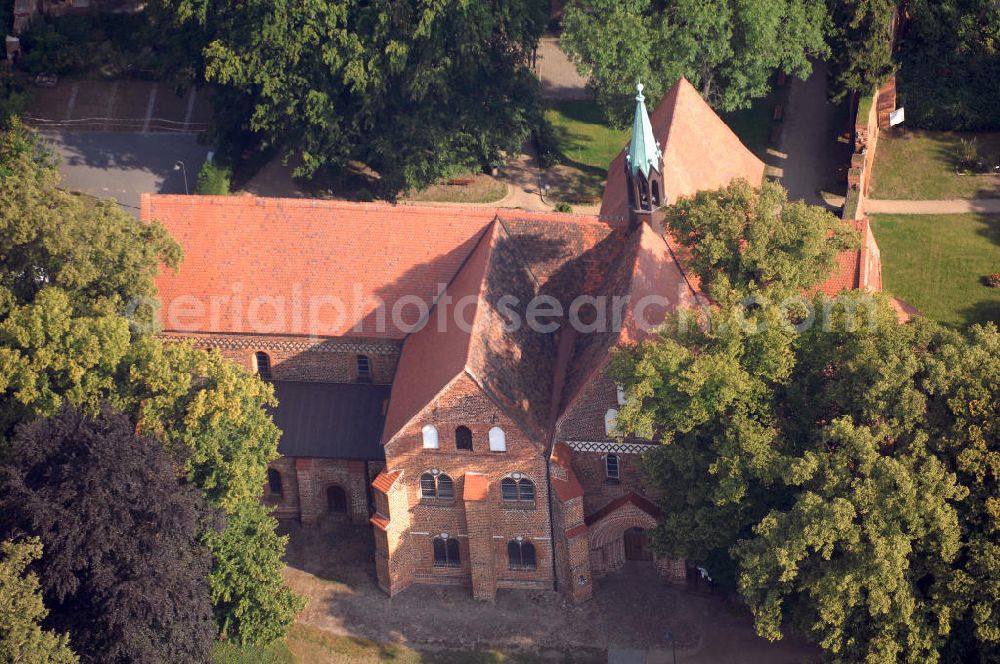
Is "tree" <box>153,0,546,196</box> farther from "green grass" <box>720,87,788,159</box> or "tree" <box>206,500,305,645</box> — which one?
"tree" <box>206,500,305,645</box>

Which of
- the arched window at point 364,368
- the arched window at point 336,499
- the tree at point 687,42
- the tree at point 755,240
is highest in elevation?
the tree at point 687,42

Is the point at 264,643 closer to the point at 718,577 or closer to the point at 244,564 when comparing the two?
the point at 244,564

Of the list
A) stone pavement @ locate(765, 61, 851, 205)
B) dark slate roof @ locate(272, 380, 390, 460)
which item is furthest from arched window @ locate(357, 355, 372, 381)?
stone pavement @ locate(765, 61, 851, 205)

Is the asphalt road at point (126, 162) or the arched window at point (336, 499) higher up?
the asphalt road at point (126, 162)

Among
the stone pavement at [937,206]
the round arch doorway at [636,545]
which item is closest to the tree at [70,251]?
the round arch doorway at [636,545]

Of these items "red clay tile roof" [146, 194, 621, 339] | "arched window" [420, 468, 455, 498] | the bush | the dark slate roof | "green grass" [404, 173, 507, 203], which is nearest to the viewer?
"arched window" [420, 468, 455, 498]

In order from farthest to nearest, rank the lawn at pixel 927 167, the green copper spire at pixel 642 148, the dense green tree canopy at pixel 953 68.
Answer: the dense green tree canopy at pixel 953 68 < the lawn at pixel 927 167 < the green copper spire at pixel 642 148

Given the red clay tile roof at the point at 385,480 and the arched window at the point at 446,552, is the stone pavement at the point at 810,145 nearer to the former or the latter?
the arched window at the point at 446,552

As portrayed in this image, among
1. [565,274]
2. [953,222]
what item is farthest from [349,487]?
[953,222]
